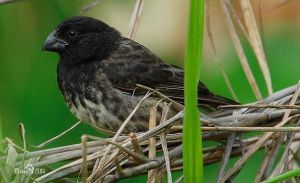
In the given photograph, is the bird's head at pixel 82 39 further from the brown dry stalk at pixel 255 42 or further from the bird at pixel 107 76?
the brown dry stalk at pixel 255 42

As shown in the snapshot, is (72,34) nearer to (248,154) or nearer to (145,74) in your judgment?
(145,74)

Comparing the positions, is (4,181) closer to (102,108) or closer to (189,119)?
(189,119)

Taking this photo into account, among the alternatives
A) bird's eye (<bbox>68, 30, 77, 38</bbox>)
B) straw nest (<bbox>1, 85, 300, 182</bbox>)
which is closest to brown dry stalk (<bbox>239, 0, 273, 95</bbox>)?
straw nest (<bbox>1, 85, 300, 182</bbox>)

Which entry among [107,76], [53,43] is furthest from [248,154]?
[53,43]

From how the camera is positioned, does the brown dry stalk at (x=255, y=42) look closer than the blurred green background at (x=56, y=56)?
Yes

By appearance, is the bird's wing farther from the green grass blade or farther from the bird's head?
the green grass blade

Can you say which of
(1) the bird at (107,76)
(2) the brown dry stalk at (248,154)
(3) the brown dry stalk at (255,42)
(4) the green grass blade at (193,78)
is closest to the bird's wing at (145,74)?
(1) the bird at (107,76)

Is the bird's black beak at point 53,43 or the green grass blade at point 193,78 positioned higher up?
the bird's black beak at point 53,43

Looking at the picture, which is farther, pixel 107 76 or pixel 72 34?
pixel 72 34
